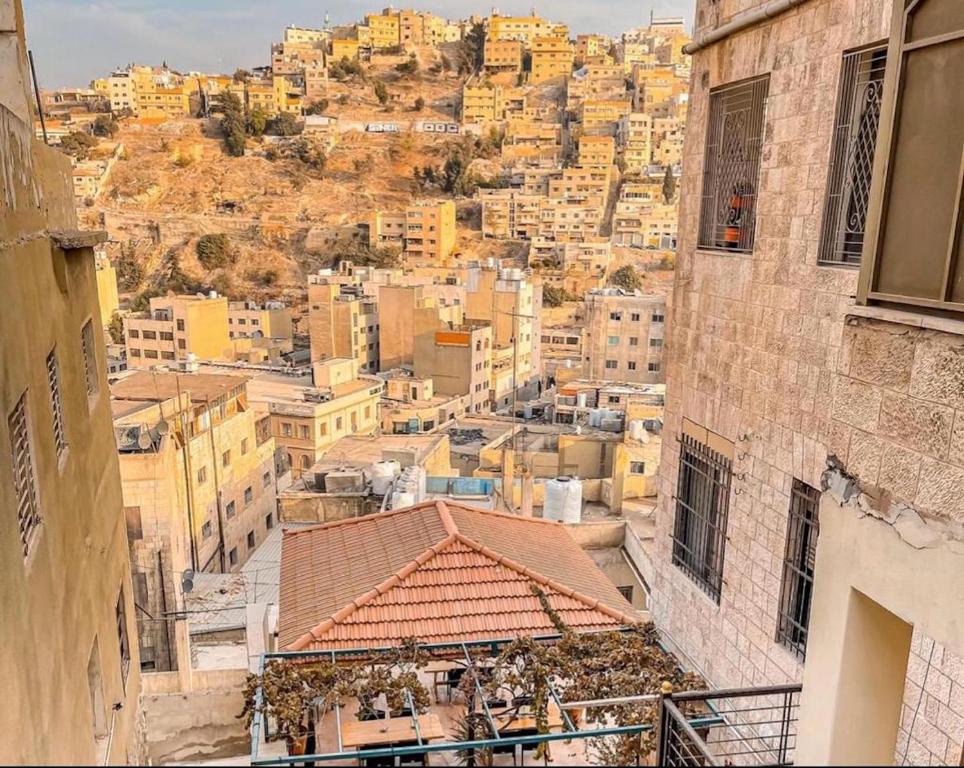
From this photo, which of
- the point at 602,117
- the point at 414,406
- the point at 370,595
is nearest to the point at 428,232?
the point at 602,117

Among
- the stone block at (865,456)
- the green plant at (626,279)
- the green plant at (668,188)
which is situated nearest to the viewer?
the stone block at (865,456)

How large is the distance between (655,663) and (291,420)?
2257 cm

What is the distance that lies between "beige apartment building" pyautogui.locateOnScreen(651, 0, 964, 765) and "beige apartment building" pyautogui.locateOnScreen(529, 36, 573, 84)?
109m

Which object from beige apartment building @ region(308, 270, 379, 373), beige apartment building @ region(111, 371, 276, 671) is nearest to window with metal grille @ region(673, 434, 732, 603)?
beige apartment building @ region(111, 371, 276, 671)

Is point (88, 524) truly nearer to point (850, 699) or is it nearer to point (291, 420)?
point (850, 699)

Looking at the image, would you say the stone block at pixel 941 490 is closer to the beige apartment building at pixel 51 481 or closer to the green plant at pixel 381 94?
the beige apartment building at pixel 51 481

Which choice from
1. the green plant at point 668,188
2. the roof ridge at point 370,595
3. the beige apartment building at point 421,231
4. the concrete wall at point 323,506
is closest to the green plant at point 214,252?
the beige apartment building at point 421,231

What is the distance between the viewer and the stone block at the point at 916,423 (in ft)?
9.65

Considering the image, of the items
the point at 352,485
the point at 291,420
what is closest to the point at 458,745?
the point at 352,485

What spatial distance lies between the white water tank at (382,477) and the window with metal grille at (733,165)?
9.07 metres

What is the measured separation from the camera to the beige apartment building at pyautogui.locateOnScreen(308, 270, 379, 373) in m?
42.8

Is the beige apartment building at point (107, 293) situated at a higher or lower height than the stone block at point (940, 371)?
lower

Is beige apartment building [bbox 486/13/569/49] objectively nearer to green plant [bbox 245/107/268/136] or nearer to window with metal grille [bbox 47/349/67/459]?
green plant [bbox 245/107/268/136]

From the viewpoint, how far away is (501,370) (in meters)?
42.5
